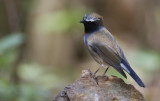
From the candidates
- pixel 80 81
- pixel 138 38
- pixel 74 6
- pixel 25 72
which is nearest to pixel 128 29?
pixel 138 38

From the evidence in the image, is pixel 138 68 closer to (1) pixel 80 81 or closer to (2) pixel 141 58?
(2) pixel 141 58

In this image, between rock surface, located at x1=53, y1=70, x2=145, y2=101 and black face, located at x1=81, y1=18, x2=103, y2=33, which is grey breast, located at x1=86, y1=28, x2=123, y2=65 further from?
rock surface, located at x1=53, y1=70, x2=145, y2=101

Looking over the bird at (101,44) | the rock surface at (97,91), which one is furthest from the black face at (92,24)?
the rock surface at (97,91)

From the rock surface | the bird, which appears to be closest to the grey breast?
the bird

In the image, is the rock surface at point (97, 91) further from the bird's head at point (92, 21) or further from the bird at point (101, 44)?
the bird's head at point (92, 21)

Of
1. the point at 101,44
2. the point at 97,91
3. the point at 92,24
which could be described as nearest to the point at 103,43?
the point at 101,44

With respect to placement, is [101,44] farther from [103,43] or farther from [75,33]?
[75,33]

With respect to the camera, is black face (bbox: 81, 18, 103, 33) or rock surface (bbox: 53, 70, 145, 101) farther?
black face (bbox: 81, 18, 103, 33)
